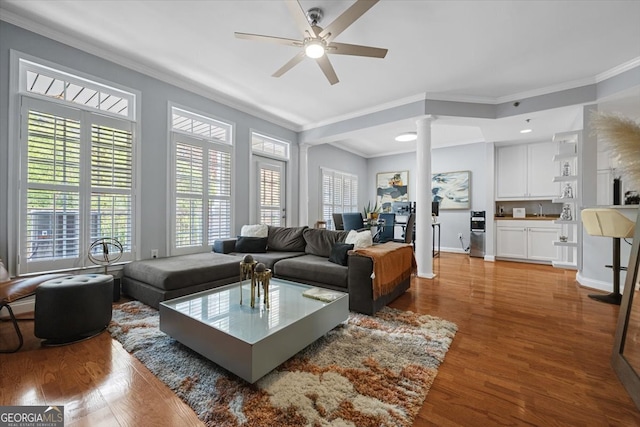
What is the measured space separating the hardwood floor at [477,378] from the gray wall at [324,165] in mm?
3924

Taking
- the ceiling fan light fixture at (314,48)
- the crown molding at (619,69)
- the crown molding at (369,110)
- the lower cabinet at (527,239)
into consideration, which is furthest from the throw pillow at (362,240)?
the lower cabinet at (527,239)

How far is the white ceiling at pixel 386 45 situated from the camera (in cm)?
236

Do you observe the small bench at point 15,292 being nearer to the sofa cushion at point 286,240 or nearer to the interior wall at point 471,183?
the sofa cushion at point 286,240

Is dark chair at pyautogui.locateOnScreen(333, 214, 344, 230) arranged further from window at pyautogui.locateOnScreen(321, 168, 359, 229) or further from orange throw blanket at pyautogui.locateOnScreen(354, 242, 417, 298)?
orange throw blanket at pyautogui.locateOnScreen(354, 242, 417, 298)

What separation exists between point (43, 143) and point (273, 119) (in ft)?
10.7

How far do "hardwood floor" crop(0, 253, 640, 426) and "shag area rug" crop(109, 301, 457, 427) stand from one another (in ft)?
0.28

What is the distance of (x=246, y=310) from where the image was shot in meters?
1.96

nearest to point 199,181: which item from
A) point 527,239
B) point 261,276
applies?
point 261,276

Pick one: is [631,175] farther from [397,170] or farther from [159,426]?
[397,170]

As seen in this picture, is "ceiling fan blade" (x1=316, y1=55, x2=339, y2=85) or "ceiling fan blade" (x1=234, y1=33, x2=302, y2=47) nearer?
"ceiling fan blade" (x1=234, y1=33, x2=302, y2=47)

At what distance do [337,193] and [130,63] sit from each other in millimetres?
4864

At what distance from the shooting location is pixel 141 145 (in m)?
3.40

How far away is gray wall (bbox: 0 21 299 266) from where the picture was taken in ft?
8.21

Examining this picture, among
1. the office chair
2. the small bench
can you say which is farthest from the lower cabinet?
the small bench
